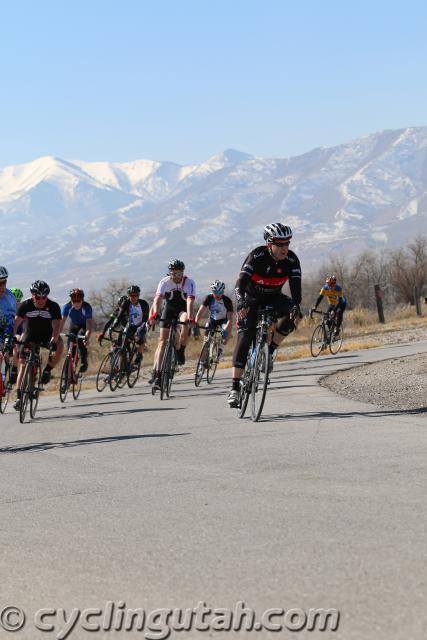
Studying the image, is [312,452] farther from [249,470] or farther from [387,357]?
[387,357]

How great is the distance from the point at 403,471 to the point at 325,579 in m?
2.68

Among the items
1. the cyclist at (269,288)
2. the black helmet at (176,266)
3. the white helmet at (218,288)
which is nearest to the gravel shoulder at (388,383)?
the cyclist at (269,288)

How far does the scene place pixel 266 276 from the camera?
36.1 feet

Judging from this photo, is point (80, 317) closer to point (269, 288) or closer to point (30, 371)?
point (30, 371)

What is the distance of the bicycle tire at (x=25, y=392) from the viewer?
1400 centimetres

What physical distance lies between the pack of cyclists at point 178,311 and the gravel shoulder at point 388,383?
1596mm

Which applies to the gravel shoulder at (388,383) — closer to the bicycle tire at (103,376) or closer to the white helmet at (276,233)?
the white helmet at (276,233)

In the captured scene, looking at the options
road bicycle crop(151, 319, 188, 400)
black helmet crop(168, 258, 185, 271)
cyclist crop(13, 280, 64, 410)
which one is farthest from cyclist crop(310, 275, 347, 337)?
cyclist crop(13, 280, 64, 410)

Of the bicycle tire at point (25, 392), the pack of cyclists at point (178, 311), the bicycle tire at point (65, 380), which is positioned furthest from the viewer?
the bicycle tire at point (65, 380)

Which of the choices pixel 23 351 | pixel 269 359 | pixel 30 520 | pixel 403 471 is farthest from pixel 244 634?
pixel 23 351

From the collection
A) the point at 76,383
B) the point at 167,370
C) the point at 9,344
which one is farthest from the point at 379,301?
the point at 9,344

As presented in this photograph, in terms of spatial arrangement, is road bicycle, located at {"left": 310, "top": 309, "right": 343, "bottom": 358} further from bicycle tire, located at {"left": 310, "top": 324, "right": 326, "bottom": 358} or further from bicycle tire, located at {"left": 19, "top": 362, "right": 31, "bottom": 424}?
bicycle tire, located at {"left": 19, "top": 362, "right": 31, "bottom": 424}

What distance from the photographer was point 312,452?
27.0 feet

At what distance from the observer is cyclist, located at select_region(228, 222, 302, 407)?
10.9 meters
